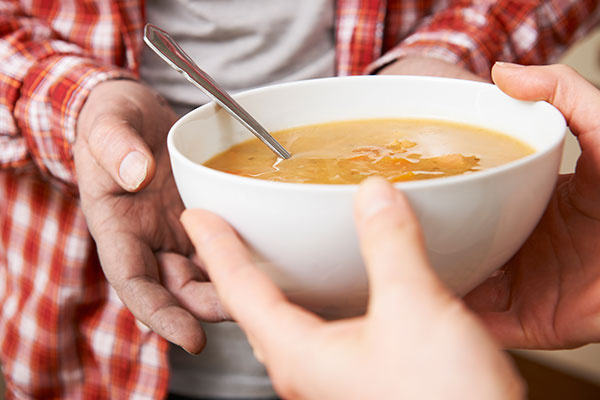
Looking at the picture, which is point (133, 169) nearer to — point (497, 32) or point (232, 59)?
point (232, 59)

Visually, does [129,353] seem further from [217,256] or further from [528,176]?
[528,176]

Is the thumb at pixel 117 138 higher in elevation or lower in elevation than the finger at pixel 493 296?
higher

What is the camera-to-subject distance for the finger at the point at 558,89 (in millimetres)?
652

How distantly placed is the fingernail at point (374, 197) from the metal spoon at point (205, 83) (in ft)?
0.80

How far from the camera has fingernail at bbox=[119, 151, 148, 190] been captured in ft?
2.17

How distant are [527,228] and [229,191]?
10.9 inches

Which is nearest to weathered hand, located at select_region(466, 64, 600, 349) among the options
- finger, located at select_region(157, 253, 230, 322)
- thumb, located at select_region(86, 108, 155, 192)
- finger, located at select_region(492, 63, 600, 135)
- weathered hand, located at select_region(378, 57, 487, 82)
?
finger, located at select_region(492, 63, 600, 135)

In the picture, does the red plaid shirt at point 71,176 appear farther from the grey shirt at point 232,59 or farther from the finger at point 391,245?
the finger at point 391,245

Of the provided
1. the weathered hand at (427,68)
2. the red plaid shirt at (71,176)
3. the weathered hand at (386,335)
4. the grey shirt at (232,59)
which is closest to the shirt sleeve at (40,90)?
the red plaid shirt at (71,176)

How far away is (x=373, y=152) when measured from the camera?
652 mm

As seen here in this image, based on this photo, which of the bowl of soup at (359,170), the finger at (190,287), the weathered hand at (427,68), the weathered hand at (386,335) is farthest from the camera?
the weathered hand at (427,68)

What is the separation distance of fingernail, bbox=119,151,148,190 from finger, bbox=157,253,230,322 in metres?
0.14

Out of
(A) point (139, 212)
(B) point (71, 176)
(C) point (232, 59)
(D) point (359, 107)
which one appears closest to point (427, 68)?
(D) point (359, 107)

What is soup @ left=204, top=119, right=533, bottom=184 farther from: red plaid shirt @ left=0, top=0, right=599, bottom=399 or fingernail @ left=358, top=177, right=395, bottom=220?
red plaid shirt @ left=0, top=0, right=599, bottom=399
